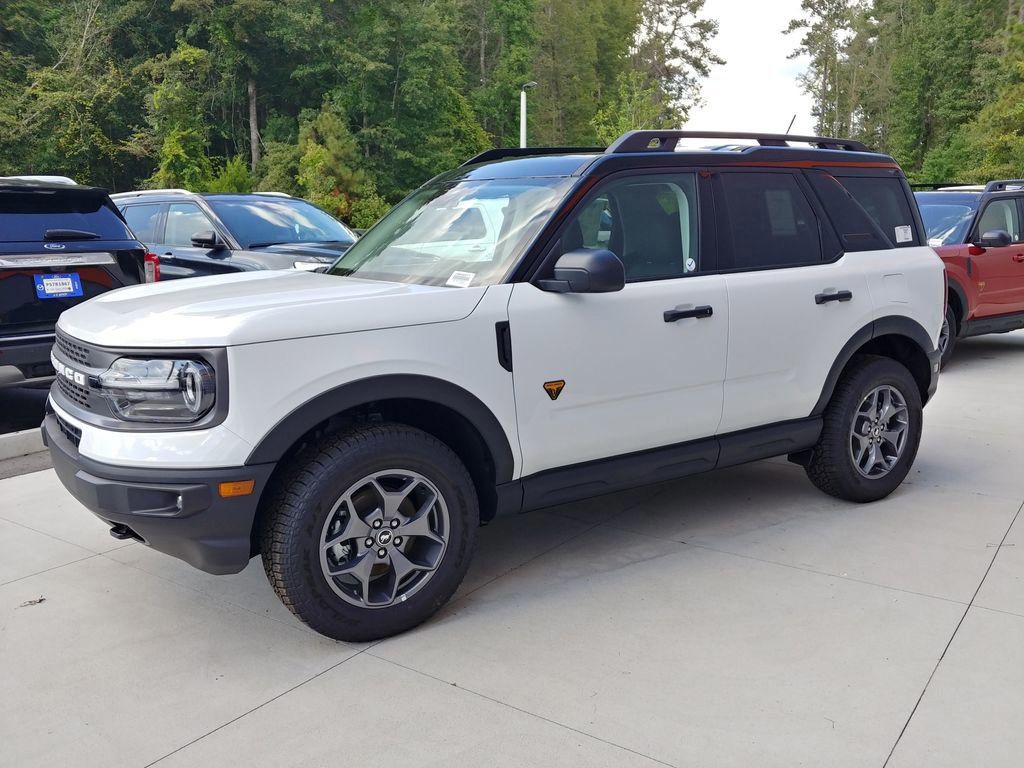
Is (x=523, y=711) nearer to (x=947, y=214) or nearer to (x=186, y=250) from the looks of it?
(x=186, y=250)

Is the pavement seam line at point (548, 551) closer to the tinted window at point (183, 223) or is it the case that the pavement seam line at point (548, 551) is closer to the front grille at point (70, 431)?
the front grille at point (70, 431)

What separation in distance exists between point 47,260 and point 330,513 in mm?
4274

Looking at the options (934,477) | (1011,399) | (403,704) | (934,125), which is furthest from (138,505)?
(934,125)

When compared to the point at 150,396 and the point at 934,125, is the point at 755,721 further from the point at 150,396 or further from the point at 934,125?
the point at 934,125

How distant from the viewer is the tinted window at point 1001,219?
970 cm

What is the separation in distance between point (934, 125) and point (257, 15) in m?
38.3

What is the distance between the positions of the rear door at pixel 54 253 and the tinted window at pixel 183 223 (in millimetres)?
2435

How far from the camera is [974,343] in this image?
452 inches

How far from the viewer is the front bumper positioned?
3.06 m

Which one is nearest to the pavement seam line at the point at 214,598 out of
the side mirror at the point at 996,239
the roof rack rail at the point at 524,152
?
the roof rack rail at the point at 524,152

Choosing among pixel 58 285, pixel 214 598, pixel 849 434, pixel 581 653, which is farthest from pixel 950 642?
pixel 58 285

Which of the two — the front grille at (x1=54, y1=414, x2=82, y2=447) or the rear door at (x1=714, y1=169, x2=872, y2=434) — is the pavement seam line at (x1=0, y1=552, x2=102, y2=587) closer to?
the front grille at (x1=54, y1=414, x2=82, y2=447)

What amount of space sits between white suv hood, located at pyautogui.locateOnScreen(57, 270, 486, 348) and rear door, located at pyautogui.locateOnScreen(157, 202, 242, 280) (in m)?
5.11

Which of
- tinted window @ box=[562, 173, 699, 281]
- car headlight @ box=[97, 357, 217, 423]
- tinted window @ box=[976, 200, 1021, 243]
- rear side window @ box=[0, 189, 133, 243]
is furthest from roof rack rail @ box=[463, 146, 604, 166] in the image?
tinted window @ box=[976, 200, 1021, 243]
